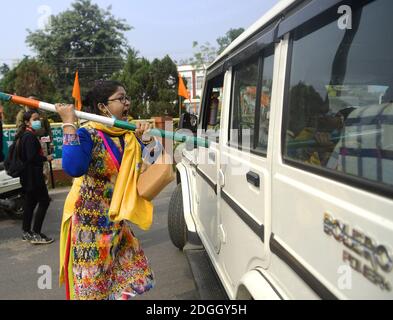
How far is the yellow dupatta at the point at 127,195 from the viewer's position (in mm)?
2158

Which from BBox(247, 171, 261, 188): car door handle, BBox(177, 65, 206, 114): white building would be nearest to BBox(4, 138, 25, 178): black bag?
BBox(247, 171, 261, 188): car door handle

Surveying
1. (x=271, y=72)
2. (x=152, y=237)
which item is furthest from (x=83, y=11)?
(x=271, y=72)

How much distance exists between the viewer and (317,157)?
4.92 ft

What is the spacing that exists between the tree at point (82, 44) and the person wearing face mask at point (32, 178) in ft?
111

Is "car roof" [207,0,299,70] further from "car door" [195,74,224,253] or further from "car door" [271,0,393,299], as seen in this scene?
"car door" [195,74,224,253]

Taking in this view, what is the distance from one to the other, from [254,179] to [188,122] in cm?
202

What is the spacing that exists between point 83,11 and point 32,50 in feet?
21.3

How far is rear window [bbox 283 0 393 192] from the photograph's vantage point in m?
1.31

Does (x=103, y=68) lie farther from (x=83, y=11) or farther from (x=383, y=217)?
(x=383, y=217)

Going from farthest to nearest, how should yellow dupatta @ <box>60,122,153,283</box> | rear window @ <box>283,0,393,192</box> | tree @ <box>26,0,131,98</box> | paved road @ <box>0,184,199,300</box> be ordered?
1. tree @ <box>26,0,131,98</box>
2. paved road @ <box>0,184,199,300</box>
3. yellow dupatta @ <box>60,122,153,283</box>
4. rear window @ <box>283,0,393,192</box>

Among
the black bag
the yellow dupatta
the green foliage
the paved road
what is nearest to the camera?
the yellow dupatta

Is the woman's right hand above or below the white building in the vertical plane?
below

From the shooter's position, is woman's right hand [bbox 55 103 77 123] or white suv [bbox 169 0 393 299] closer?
white suv [bbox 169 0 393 299]
